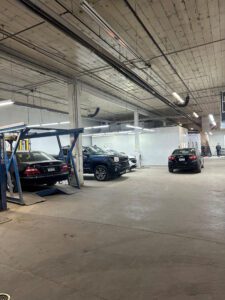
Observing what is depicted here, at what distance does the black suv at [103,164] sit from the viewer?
32.2 ft

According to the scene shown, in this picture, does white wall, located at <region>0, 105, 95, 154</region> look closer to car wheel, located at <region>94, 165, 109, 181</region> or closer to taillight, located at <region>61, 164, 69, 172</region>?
car wheel, located at <region>94, 165, 109, 181</region>

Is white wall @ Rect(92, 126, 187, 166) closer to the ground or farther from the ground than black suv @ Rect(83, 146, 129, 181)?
farther from the ground

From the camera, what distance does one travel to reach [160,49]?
21.6 feet

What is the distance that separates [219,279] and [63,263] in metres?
1.80

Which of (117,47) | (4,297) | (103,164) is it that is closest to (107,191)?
(103,164)

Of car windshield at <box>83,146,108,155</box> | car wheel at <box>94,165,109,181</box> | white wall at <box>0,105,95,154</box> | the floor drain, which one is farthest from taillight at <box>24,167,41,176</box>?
white wall at <box>0,105,95,154</box>

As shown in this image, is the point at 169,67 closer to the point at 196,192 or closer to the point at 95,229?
the point at 196,192

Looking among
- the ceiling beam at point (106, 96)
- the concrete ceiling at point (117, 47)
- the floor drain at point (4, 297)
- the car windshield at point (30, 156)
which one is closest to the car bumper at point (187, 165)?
the concrete ceiling at point (117, 47)

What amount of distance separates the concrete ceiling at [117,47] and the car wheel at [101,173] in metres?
3.69

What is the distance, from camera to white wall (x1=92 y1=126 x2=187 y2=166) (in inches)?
660

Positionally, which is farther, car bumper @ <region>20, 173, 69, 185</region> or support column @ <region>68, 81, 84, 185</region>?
support column @ <region>68, 81, 84, 185</region>

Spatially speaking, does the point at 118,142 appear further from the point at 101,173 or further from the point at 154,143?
the point at 101,173

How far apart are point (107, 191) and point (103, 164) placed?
8.10 ft

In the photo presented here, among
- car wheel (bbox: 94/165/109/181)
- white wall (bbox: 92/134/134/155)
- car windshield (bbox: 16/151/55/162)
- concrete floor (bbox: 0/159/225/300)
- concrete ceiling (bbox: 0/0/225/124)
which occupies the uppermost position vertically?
concrete ceiling (bbox: 0/0/225/124)
